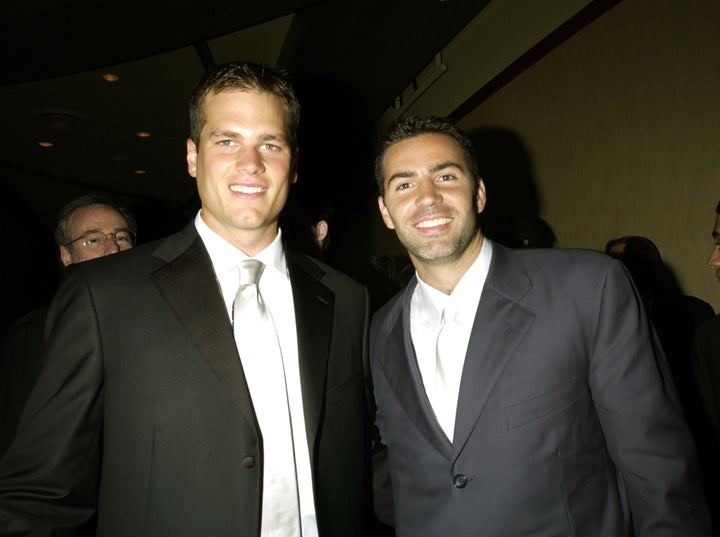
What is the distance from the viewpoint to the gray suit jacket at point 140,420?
113cm

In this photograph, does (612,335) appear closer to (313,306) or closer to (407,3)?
(313,306)

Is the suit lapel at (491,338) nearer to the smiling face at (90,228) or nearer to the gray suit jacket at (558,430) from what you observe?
the gray suit jacket at (558,430)

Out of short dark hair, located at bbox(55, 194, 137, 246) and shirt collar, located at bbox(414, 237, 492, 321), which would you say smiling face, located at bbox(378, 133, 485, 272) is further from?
short dark hair, located at bbox(55, 194, 137, 246)

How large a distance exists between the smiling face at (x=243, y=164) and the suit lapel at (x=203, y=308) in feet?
0.41

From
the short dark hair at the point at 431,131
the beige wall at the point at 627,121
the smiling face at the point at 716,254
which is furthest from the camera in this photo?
the beige wall at the point at 627,121

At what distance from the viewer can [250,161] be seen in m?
1.37

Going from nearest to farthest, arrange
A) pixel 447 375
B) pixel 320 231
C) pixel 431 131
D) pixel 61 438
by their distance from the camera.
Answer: pixel 61 438 < pixel 447 375 < pixel 431 131 < pixel 320 231

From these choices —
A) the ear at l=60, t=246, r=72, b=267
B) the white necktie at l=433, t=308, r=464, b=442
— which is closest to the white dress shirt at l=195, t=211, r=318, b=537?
the white necktie at l=433, t=308, r=464, b=442

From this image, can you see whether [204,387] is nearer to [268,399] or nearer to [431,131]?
[268,399]

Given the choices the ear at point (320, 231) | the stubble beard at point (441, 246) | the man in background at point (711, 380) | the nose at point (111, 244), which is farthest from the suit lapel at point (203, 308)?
the man in background at point (711, 380)


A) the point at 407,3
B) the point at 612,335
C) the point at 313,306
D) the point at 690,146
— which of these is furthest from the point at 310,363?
the point at 407,3

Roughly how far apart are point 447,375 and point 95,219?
1.97 meters

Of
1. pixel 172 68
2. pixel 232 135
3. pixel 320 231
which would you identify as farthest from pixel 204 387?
pixel 172 68

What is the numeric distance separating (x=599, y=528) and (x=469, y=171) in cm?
120
